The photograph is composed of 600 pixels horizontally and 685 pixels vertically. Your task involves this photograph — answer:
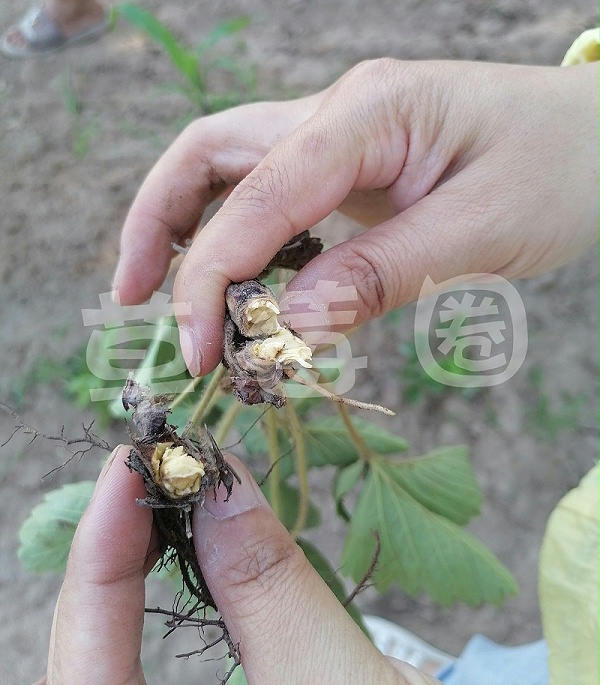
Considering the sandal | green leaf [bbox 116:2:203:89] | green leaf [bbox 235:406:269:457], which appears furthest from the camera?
the sandal

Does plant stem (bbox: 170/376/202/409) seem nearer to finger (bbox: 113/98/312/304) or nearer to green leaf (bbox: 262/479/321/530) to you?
green leaf (bbox: 262/479/321/530)

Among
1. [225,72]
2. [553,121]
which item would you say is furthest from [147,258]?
[225,72]

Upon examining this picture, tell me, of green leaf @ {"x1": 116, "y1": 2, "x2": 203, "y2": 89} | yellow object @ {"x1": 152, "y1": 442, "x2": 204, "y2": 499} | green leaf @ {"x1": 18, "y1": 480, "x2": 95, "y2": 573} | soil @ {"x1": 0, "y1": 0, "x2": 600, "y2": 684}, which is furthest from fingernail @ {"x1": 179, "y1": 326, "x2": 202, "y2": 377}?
green leaf @ {"x1": 116, "y1": 2, "x2": 203, "y2": 89}

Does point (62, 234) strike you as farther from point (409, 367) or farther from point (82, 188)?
point (409, 367)

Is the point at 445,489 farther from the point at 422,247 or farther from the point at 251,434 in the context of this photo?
the point at 422,247

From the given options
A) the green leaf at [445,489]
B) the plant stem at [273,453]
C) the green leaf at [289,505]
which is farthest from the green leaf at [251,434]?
the green leaf at [445,489]

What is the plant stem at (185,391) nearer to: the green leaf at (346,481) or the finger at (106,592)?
the finger at (106,592)

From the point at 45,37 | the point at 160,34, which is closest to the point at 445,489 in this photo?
the point at 160,34
